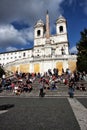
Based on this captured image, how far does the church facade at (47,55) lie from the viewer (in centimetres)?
5338

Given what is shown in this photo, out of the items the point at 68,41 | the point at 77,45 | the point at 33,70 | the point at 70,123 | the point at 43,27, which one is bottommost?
the point at 70,123

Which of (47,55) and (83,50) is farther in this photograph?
(47,55)

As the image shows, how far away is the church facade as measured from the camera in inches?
2102

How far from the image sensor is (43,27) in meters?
91.2

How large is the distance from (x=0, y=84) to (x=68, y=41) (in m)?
63.7

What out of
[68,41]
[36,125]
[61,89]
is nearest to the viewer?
[36,125]

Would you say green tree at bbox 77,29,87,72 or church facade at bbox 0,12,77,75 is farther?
church facade at bbox 0,12,77,75

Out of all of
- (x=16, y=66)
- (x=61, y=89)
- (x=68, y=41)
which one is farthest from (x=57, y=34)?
(x=61, y=89)

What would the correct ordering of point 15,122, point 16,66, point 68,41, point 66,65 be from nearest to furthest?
point 15,122
point 66,65
point 16,66
point 68,41

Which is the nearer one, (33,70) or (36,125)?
(36,125)

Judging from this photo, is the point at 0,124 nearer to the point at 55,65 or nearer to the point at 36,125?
the point at 36,125

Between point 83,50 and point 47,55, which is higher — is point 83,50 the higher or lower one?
the lower one

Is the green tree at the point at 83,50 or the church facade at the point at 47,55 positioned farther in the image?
the church facade at the point at 47,55

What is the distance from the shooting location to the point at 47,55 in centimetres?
5556
